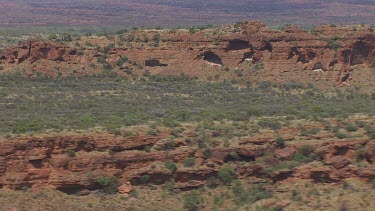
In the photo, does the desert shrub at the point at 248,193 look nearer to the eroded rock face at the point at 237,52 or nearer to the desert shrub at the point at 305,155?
the desert shrub at the point at 305,155

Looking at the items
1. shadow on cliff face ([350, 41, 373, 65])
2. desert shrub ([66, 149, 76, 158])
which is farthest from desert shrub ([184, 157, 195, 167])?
shadow on cliff face ([350, 41, 373, 65])

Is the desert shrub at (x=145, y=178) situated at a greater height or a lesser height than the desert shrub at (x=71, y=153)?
lesser

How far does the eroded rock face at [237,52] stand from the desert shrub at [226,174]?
30.2 meters

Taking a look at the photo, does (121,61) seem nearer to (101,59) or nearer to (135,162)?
(101,59)

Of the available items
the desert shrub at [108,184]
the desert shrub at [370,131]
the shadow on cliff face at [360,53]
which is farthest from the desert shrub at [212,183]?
the shadow on cliff face at [360,53]

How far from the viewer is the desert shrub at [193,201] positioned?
3500cm

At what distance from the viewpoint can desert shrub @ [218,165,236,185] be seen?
36.4m

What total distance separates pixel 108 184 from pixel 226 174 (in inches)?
194

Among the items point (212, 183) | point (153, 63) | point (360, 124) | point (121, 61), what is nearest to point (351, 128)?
point (360, 124)

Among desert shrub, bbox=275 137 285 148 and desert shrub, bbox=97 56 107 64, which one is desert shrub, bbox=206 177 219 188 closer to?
desert shrub, bbox=275 137 285 148

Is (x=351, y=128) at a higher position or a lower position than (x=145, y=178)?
higher

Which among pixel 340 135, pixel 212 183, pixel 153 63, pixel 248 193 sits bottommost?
pixel 153 63

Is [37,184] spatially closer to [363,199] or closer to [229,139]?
[229,139]

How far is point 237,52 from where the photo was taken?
224ft
